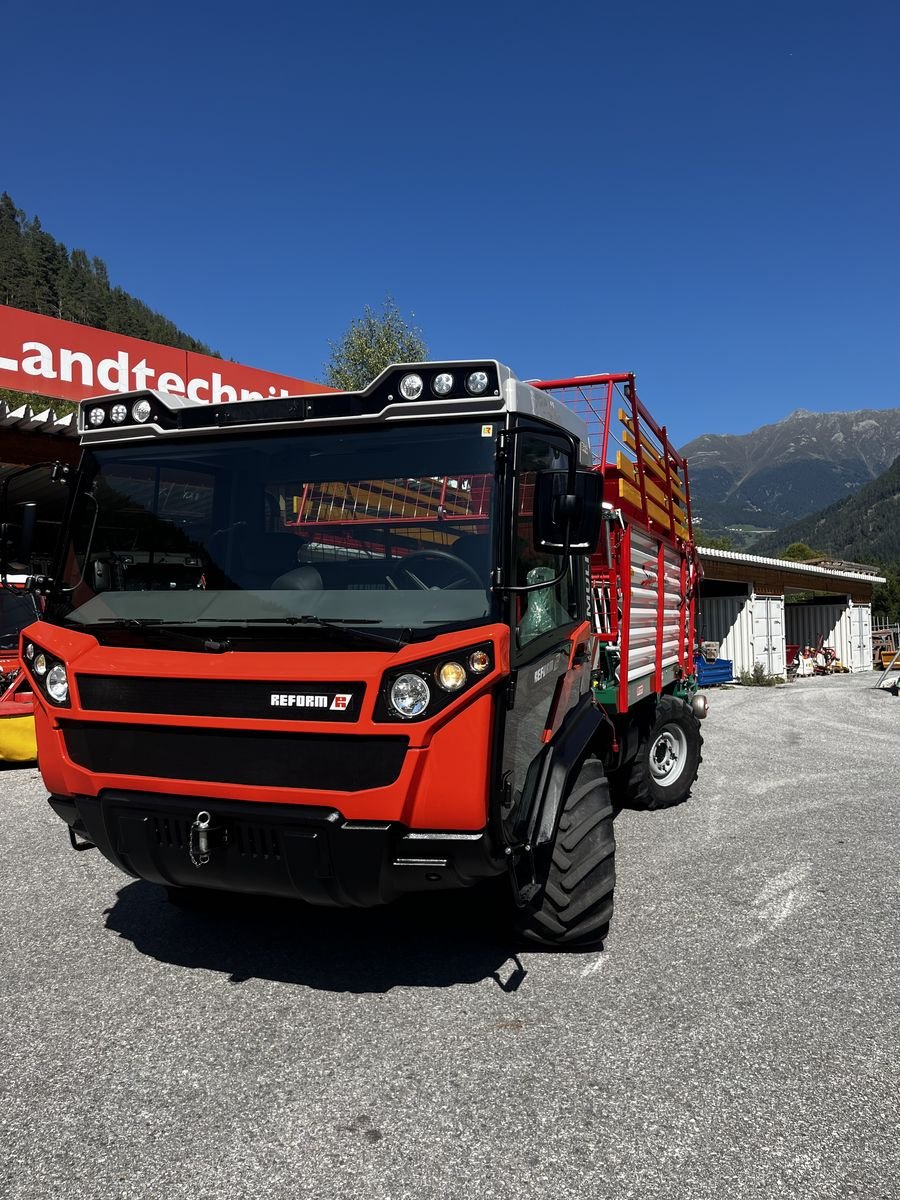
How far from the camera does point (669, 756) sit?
7.10 meters

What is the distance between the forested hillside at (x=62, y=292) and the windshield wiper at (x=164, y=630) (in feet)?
246

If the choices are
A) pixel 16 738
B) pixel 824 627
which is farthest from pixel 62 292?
pixel 16 738

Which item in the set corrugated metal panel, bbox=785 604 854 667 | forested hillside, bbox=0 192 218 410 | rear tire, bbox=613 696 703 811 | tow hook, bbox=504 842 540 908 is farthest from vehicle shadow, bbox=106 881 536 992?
forested hillside, bbox=0 192 218 410

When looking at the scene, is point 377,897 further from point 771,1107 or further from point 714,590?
point 714,590

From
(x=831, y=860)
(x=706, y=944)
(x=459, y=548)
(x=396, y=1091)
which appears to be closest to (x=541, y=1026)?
(x=396, y=1091)

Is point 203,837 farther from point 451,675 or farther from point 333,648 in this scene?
point 451,675

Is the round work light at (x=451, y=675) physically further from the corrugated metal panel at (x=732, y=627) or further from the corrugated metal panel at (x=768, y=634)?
the corrugated metal panel at (x=768, y=634)

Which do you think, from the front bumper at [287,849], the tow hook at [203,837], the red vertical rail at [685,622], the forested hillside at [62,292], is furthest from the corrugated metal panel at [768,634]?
the forested hillside at [62,292]

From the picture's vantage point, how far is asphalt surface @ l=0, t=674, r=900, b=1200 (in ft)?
7.87

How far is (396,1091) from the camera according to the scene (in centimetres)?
276

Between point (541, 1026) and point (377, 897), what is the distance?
866 mm

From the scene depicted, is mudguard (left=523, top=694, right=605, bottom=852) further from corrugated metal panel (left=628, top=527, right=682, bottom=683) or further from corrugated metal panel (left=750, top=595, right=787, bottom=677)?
corrugated metal panel (left=750, top=595, right=787, bottom=677)

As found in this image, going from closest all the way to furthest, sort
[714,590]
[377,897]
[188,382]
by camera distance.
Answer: [377,897]
[188,382]
[714,590]

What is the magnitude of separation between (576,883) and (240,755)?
161 centimetres
